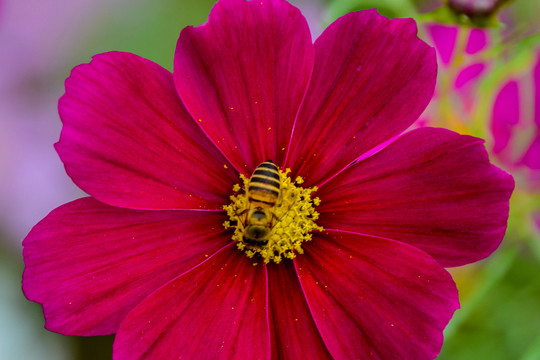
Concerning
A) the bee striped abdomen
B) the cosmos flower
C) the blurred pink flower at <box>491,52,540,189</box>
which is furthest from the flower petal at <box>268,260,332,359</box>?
the blurred pink flower at <box>491,52,540,189</box>

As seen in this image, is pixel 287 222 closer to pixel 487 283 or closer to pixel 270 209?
pixel 270 209

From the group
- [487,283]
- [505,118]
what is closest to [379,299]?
[487,283]

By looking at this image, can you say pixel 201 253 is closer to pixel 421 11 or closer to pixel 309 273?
pixel 309 273

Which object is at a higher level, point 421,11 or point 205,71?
point 421,11

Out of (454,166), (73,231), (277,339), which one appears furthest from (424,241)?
(73,231)

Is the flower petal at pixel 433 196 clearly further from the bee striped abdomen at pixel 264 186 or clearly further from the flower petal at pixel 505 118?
the flower petal at pixel 505 118

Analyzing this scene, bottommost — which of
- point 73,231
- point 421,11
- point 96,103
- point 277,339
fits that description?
point 277,339

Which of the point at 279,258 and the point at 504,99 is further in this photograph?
the point at 504,99
